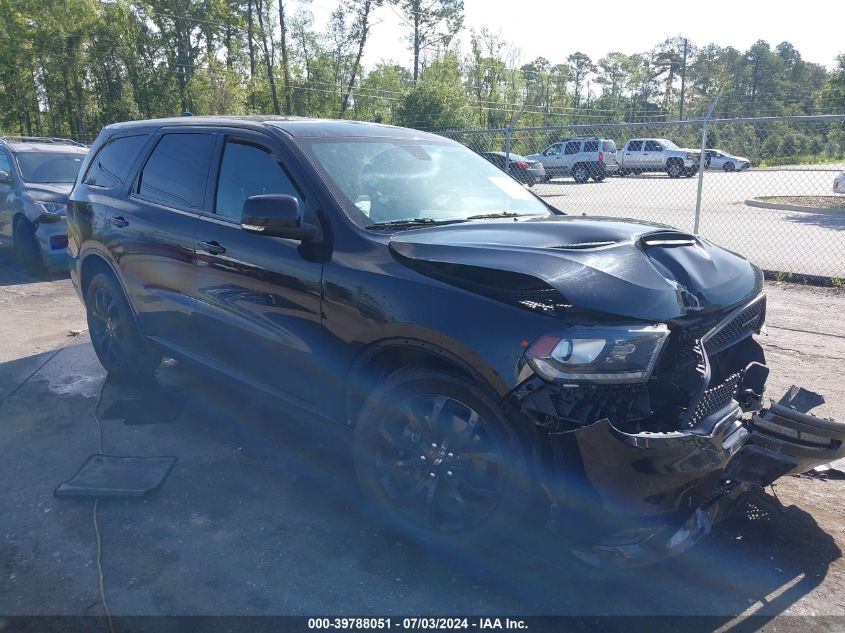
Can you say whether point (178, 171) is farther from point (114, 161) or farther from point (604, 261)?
point (604, 261)

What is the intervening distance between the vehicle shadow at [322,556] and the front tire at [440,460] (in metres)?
0.14

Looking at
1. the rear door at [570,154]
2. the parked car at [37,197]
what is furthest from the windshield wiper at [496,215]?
the rear door at [570,154]

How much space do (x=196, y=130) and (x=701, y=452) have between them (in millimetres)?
3502

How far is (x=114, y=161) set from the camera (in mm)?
5148

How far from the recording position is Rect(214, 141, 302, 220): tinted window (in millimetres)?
3734

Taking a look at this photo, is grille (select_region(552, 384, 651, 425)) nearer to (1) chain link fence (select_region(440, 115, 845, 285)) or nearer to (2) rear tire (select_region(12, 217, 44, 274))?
(1) chain link fence (select_region(440, 115, 845, 285))

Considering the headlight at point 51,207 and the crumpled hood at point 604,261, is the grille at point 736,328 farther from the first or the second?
the headlight at point 51,207

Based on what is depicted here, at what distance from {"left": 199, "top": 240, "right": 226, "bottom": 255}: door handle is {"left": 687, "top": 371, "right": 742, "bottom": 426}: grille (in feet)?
8.49

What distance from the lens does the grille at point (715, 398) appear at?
269 centimetres

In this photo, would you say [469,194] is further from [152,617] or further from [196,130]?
[152,617]

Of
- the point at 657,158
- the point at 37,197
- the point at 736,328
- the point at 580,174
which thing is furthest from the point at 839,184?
the point at 37,197

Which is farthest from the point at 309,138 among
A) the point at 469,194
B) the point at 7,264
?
the point at 7,264

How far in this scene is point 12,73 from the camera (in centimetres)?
3562

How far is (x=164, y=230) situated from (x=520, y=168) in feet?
52.9
